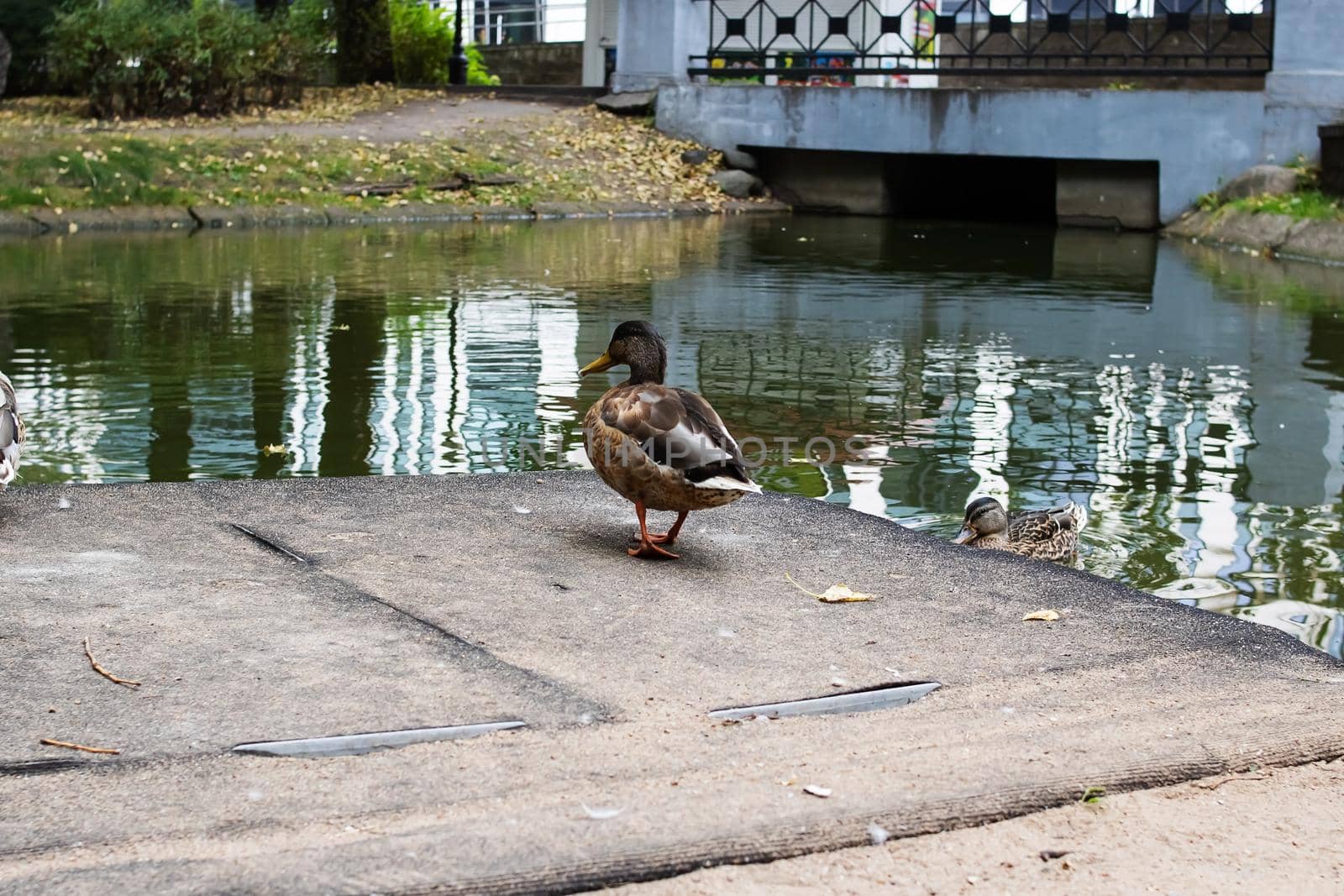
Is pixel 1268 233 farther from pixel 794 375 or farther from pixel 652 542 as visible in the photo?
pixel 652 542

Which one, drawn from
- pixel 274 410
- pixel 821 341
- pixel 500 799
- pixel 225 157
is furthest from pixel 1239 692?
pixel 225 157

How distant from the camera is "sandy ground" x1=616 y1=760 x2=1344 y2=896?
3.27 meters

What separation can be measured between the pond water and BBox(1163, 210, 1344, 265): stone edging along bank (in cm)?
61

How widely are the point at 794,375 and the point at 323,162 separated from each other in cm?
1280

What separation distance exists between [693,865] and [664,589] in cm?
215

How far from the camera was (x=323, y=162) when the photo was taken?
21984 mm

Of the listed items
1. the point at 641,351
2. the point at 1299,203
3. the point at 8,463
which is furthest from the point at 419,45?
the point at 8,463

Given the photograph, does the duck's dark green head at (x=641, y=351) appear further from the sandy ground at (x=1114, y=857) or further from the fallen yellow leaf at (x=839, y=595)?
the sandy ground at (x=1114, y=857)

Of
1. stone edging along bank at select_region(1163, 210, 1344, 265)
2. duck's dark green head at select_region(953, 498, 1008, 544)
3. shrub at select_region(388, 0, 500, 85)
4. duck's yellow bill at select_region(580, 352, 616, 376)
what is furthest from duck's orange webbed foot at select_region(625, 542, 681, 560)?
shrub at select_region(388, 0, 500, 85)

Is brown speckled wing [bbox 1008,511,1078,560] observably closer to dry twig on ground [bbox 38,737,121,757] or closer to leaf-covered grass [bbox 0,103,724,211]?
dry twig on ground [bbox 38,737,121,757]

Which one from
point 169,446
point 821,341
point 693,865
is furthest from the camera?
point 821,341

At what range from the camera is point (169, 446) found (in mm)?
8352

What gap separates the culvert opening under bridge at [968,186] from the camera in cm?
2289

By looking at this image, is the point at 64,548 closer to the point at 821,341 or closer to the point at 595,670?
the point at 595,670
